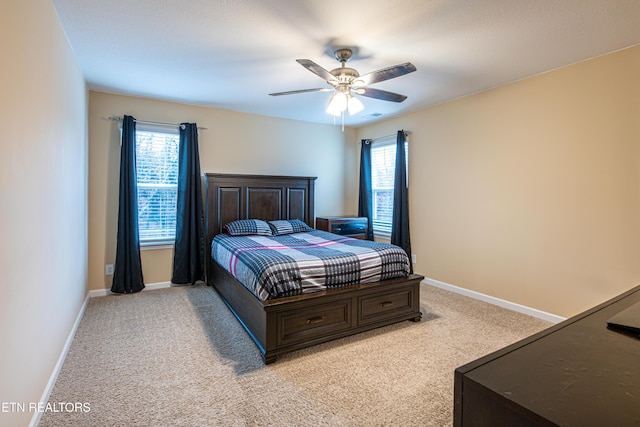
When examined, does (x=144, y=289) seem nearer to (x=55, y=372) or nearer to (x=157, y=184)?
(x=157, y=184)

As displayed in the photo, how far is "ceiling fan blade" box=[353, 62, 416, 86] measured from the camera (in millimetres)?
2252

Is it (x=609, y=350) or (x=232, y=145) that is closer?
(x=609, y=350)

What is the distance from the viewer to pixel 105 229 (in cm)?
389

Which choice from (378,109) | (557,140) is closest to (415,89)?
(378,109)

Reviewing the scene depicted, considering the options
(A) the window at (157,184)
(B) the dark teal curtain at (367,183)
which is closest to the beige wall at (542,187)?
(B) the dark teal curtain at (367,183)

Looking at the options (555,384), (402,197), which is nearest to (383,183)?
(402,197)

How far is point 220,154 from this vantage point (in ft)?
15.0

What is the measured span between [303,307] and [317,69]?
1.84 metres

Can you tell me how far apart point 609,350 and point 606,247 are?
8.59ft

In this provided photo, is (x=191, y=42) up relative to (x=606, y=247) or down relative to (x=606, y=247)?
up

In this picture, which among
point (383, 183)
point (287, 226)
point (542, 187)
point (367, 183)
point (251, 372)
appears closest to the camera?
point (251, 372)

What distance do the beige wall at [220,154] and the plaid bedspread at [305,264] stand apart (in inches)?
60.1

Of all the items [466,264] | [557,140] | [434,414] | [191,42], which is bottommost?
[434,414]

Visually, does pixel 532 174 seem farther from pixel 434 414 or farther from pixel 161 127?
pixel 161 127
